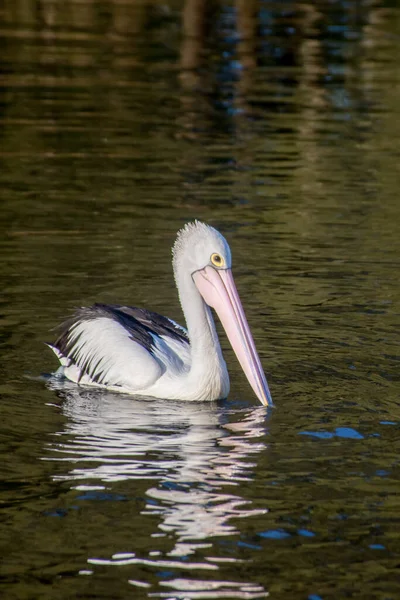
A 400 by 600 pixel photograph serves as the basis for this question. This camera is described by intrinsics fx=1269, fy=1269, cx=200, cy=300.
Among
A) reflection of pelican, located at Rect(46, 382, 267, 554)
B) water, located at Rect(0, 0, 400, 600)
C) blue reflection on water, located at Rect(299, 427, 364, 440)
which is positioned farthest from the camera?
blue reflection on water, located at Rect(299, 427, 364, 440)

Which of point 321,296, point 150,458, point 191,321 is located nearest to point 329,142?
point 321,296

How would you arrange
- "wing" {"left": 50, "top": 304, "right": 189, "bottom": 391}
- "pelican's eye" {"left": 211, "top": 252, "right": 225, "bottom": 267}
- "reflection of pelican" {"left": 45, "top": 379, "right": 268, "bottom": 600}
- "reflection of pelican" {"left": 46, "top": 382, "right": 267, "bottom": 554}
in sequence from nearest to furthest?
"reflection of pelican" {"left": 45, "top": 379, "right": 268, "bottom": 600} < "reflection of pelican" {"left": 46, "top": 382, "right": 267, "bottom": 554} < "pelican's eye" {"left": 211, "top": 252, "right": 225, "bottom": 267} < "wing" {"left": 50, "top": 304, "right": 189, "bottom": 391}

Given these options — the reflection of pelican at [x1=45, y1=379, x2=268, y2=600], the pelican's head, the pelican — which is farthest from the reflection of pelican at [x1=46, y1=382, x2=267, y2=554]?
the pelican's head

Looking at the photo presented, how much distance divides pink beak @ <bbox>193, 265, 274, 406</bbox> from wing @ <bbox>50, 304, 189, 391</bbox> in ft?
1.55

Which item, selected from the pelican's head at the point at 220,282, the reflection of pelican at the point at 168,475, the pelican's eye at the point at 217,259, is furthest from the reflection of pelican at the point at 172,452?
the pelican's eye at the point at 217,259

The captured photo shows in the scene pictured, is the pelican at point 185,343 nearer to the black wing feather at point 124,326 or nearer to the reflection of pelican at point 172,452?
the black wing feather at point 124,326

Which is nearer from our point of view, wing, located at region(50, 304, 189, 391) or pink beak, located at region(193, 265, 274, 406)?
pink beak, located at region(193, 265, 274, 406)

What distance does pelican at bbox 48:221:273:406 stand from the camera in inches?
271

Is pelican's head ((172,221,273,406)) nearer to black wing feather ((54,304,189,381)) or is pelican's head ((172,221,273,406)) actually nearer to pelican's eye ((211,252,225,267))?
pelican's eye ((211,252,225,267))

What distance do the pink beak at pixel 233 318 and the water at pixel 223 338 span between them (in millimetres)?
200

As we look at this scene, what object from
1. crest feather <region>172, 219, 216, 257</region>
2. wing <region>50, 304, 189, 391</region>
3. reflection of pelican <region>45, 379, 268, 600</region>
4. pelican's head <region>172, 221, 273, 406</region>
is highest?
crest feather <region>172, 219, 216, 257</region>

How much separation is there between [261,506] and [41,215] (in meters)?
6.28

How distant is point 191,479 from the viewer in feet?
18.9

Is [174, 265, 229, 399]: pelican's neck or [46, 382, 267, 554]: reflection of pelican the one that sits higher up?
[174, 265, 229, 399]: pelican's neck
